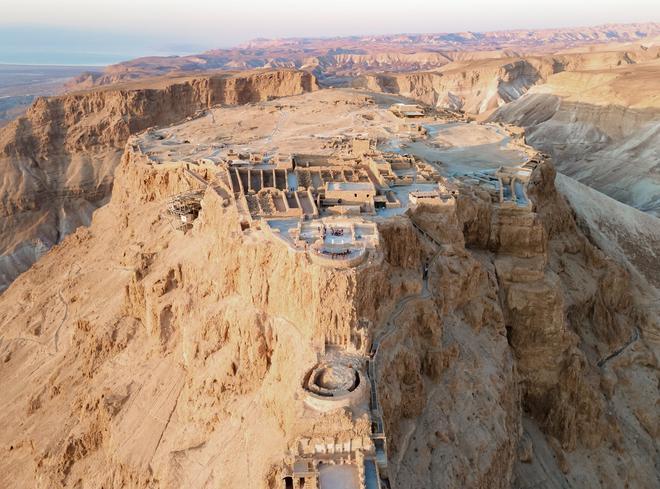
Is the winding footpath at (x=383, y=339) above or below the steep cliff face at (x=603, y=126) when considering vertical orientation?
above

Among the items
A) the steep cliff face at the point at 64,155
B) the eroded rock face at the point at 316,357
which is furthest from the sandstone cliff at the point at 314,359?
the steep cliff face at the point at 64,155

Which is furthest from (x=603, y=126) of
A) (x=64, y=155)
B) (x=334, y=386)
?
(x=334, y=386)

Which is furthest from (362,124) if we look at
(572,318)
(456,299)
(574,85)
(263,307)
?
(574,85)

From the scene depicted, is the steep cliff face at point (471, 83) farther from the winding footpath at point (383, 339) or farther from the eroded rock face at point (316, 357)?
the winding footpath at point (383, 339)

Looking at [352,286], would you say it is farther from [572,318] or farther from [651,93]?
[651,93]

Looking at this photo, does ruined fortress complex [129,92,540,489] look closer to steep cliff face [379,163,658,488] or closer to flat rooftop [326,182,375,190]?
flat rooftop [326,182,375,190]
